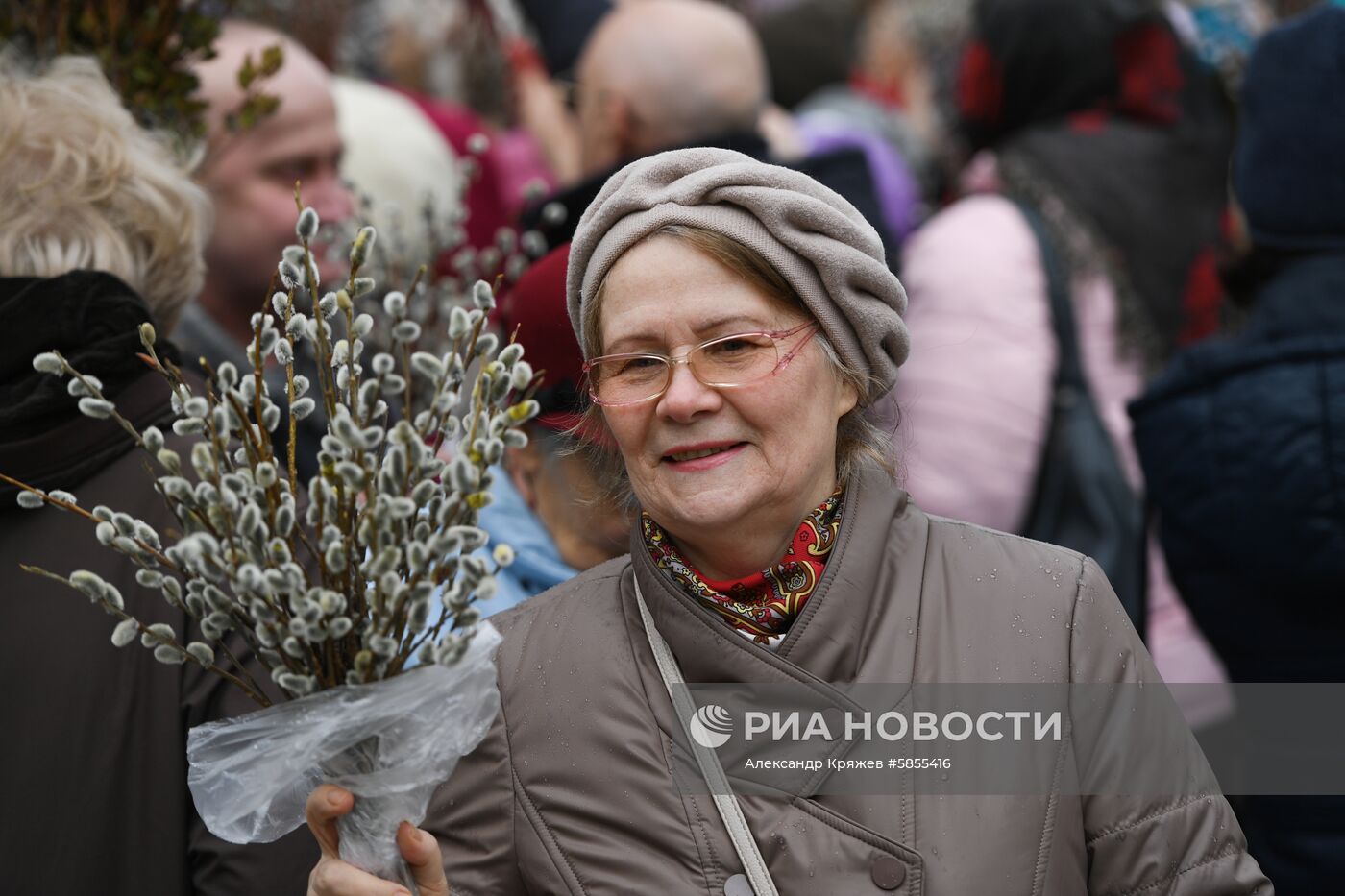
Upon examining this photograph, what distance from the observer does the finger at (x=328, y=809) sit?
186cm

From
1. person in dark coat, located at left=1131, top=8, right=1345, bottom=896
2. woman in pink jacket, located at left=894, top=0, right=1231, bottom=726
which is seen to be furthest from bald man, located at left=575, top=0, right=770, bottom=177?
person in dark coat, located at left=1131, top=8, right=1345, bottom=896

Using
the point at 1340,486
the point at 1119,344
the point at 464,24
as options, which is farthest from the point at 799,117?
the point at 1340,486

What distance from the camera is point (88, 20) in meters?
3.13

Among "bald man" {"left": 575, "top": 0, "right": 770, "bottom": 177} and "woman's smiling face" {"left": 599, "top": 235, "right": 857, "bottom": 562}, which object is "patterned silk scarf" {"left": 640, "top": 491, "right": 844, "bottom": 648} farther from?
"bald man" {"left": 575, "top": 0, "right": 770, "bottom": 177}

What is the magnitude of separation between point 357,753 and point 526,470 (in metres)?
1.10

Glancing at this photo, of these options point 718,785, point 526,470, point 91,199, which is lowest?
point 526,470

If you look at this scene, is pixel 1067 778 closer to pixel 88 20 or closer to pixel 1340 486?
pixel 1340 486

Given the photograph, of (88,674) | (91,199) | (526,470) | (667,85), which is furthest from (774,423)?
(667,85)

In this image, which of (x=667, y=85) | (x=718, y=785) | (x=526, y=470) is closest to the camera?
(x=718, y=785)

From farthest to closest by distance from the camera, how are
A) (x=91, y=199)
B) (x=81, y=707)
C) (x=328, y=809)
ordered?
1. (x=91, y=199)
2. (x=81, y=707)
3. (x=328, y=809)

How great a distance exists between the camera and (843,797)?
6.53 ft

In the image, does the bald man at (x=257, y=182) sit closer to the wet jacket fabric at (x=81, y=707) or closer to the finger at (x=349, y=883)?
the wet jacket fabric at (x=81, y=707)

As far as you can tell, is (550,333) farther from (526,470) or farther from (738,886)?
(738,886)

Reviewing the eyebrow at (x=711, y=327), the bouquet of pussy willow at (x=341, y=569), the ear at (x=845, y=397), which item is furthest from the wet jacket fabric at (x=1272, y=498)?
the bouquet of pussy willow at (x=341, y=569)
